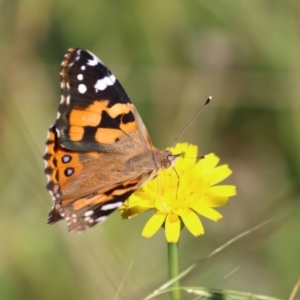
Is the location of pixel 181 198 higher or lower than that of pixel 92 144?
lower

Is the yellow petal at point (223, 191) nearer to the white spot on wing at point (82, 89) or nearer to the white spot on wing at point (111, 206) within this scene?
the white spot on wing at point (111, 206)

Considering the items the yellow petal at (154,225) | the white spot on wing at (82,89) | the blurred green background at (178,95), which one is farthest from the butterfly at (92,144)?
the blurred green background at (178,95)

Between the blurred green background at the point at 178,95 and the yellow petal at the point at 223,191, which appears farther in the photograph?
the blurred green background at the point at 178,95

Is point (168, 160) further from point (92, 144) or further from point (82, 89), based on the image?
point (82, 89)

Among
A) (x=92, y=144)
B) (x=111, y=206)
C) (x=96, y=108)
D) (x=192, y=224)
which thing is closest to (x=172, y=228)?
(x=192, y=224)

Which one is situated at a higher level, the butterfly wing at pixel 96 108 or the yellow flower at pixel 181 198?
the butterfly wing at pixel 96 108
